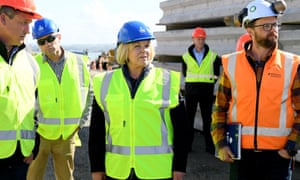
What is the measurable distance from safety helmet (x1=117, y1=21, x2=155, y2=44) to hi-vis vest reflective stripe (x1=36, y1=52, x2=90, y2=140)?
56.5 inches

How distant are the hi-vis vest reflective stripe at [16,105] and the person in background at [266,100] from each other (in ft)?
4.52

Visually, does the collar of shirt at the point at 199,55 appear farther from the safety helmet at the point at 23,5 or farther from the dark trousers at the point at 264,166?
the safety helmet at the point at 23,5

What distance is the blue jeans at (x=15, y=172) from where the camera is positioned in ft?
8.57

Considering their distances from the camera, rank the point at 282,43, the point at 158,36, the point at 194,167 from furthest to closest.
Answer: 1. the point at 158,36
2. the point at 194,167
3. the point at 282,43

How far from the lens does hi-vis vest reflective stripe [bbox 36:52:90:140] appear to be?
12.8ft

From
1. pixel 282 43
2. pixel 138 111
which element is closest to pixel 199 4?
pixel 282 43

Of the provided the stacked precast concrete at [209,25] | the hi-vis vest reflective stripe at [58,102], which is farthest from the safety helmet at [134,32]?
the stacked precast concrete at [209,25]

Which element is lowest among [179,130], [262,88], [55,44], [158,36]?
[179,130]

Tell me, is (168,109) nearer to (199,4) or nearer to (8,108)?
(8,108)

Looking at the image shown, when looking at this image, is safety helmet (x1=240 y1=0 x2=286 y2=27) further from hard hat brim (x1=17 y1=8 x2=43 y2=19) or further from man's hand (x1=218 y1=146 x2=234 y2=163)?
hard hat brim (x1=17 y1=8 x2=43 y2=19)

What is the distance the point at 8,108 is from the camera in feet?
8.45

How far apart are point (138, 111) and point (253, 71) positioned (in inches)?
33.8

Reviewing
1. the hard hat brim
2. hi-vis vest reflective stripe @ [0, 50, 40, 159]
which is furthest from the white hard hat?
hi-vis vest reflective stripe @ [0, 50, 40, 159]

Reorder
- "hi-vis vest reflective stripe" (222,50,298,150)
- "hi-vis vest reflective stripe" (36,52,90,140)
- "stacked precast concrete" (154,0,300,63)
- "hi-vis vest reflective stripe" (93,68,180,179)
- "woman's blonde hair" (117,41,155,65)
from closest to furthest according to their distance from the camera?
1. "hi-vis vest reflective stripe" (93,68,180,179)
2. "woman's blonde hair" (117,41,155,65)
3. "hi-vis vest reflective stripe" (222,50,298,150)
4. "hi-vis vest reflective stripe" (36,52,90,140)
5. "stacked precast concrete" (154,0,300,63)
